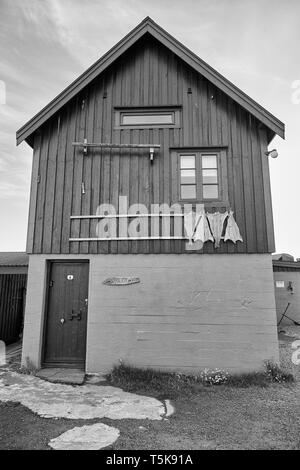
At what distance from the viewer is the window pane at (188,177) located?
8516mm

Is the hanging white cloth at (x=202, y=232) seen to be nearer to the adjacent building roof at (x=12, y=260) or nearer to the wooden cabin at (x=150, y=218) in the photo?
the wooden cabin at (x=150, y=218)

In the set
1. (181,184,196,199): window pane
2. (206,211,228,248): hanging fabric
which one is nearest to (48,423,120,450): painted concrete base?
(206,211,228,248): hanging fabric

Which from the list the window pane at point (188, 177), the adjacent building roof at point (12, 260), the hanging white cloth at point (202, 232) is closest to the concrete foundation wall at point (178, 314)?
the hanging white cloth at point (202, 232)

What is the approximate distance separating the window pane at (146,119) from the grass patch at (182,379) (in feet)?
20.5

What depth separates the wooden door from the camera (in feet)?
26.6

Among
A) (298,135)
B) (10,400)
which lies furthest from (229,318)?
(298,135)

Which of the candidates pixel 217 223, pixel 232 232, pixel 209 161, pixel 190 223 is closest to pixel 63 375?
pixel 190 223

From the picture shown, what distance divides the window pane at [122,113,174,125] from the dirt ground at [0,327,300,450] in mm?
6764

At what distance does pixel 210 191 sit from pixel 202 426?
540 centimetres

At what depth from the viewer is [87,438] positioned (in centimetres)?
450
